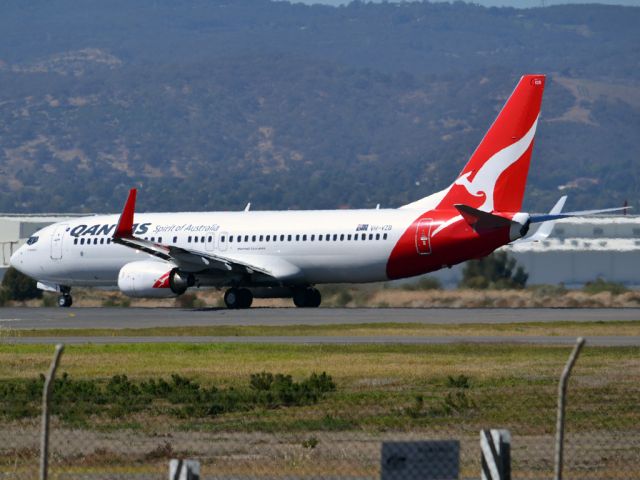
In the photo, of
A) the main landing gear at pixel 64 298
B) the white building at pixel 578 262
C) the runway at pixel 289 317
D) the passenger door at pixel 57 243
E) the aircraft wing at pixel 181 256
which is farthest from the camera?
the white building at pixel 578 262

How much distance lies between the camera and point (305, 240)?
2122 inches

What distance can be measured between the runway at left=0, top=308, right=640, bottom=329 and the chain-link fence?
12.9 meters

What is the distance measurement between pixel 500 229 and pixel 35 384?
2509 centimetres

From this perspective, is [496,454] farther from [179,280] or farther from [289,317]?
[179,280]

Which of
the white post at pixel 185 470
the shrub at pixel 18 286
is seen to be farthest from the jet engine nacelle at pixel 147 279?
the white post at pixel 185 470

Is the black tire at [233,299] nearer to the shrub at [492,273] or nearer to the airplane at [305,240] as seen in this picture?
the airplane at [305,240]

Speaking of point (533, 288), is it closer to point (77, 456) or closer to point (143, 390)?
point (143, 390)

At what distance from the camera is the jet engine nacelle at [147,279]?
5325 cm

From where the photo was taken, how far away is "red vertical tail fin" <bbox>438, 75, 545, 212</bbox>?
162 feet

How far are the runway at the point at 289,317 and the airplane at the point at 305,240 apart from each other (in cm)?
133

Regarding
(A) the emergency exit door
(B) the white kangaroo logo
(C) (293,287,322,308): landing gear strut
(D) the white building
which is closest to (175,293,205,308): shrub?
(C) (293,287,322,308): landing gear strut

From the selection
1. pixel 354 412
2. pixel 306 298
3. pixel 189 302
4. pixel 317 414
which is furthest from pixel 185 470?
pixel 189 302

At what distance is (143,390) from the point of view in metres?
25.5

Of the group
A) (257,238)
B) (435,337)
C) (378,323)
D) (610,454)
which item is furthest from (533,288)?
(610,454)
